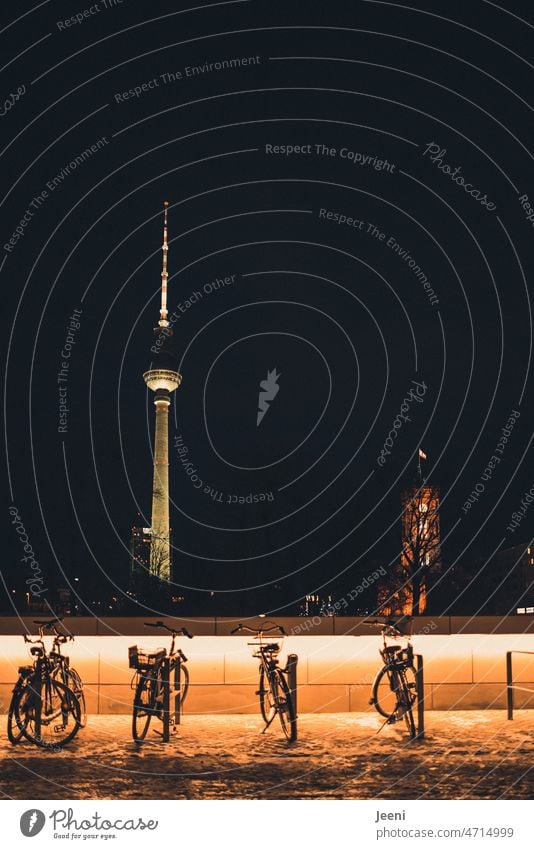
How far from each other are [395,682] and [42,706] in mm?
4054

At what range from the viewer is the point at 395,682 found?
10.9 meters

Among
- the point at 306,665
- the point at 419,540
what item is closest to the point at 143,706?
the point at 306,665

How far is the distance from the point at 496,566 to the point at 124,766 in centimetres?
4489

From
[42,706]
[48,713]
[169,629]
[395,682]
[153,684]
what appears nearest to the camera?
[42,706]

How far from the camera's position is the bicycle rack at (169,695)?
1002cm

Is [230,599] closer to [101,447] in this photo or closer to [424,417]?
[424,417]

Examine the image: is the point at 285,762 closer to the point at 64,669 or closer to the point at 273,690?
the point at 273,690

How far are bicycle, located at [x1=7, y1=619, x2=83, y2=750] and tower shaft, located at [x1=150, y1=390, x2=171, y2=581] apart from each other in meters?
64.5

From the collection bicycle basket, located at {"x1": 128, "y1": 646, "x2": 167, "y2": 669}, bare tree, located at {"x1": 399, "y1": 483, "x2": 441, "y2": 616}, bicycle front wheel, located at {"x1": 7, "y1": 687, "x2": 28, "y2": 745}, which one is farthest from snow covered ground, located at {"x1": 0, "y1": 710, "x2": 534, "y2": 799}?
bare tree, located at {"x1": 399, "y1": 483, "x2": 441, "y2": 616}

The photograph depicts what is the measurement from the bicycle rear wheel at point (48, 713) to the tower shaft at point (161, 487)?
6452cm

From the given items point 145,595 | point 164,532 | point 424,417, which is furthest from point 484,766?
point 164,532

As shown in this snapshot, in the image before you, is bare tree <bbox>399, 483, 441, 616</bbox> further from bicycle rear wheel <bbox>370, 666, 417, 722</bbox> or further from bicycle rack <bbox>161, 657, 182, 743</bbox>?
bicycle rack <bbox>161, 657, 182, 743</bbox>

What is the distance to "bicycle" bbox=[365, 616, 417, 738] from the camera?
10.8 metres

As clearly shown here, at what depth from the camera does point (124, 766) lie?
861cm
